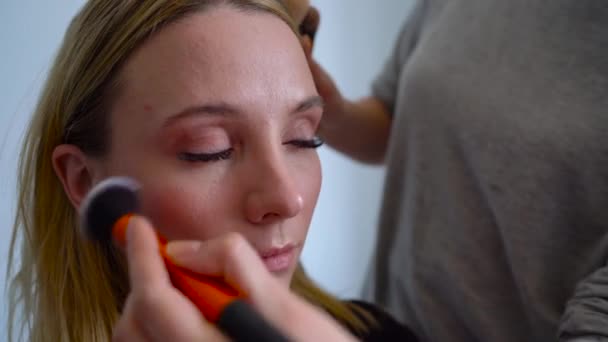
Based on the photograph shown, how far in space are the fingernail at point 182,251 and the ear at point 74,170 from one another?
0.18m

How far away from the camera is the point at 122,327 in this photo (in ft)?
1.06

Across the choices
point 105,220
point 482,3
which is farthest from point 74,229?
point 482,3

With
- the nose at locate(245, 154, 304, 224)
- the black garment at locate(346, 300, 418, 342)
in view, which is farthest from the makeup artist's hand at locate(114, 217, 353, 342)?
the black garment at locate(346, 300, 418, 342)

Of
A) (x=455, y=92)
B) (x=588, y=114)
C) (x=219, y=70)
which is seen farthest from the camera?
(x=455, y=92)

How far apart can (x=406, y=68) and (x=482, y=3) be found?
0.45 ft

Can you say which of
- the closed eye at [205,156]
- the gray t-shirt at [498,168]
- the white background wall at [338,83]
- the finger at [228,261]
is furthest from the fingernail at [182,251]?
the gray t-shirt at [498,168]

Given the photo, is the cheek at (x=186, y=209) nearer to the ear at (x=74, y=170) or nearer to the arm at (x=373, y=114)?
the ear at (x=74, y=170)

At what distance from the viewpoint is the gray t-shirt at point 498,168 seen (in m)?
0.56

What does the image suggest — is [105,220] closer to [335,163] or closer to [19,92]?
[19,92]

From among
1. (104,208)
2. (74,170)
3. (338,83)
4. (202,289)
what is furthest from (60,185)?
(338,83)

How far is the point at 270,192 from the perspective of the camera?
0.43 metres

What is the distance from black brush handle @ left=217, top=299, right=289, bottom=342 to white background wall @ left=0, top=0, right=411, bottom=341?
0.39 meters

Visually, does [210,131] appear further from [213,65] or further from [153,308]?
[153,308]

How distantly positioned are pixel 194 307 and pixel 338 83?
83cm
